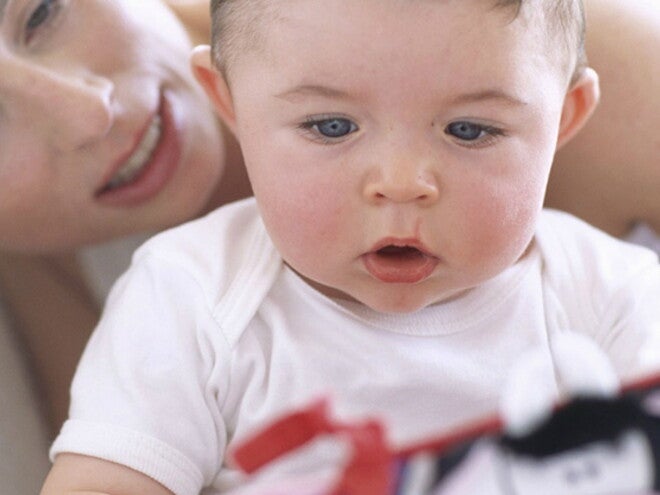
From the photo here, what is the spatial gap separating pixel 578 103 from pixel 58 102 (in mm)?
543

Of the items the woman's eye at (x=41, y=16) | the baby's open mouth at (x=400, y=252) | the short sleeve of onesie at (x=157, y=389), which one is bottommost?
the short sleeve of onesie at (x=157, y=389)

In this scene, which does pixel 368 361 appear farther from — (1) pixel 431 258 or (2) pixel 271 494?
(2) pixel 271 494

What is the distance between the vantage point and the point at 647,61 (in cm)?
123

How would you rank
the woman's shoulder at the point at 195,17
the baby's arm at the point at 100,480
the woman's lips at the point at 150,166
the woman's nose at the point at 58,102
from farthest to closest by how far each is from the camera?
the woman's shoulder at the point at 195,17
the woman's lips at the point at 150,166
the woman's nose at the point at 58,102
the baby's arm at the point at 100,480

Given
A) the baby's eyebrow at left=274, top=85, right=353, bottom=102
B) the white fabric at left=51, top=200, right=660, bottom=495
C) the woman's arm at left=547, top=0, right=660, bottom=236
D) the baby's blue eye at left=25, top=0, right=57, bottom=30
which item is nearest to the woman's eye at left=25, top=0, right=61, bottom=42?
the baby's blue eye at left=25, top=0, right=57, bottom=30

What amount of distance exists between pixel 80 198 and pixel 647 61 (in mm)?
732

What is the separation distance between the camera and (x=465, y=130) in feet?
2.52

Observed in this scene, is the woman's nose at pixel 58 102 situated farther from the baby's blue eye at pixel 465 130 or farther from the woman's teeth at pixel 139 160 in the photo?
the baby's blue eye at pixel 465 130

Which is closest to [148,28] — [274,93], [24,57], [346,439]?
[24,57]

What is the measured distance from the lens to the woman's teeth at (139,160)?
3.76 ft

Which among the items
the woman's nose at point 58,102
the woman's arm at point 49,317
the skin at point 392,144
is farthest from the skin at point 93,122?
the skin at point 392,144

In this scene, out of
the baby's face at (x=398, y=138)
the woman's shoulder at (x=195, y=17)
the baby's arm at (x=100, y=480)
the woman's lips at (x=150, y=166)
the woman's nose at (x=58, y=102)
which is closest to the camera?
the baby's face at (x=398, y=138)

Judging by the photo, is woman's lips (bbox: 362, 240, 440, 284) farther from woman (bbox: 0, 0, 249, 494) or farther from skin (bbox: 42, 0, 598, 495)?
woman (bbox: 0, 0, 249, 494)

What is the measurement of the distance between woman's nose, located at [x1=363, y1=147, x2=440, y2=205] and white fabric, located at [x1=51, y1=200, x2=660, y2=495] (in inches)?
7.7
